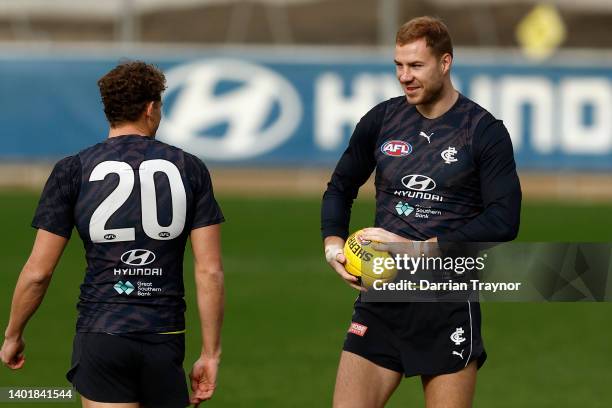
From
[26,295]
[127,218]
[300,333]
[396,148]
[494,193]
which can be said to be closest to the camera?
[127,218]

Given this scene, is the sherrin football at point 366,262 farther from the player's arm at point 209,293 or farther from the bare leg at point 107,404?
the bare leg at point 107,404

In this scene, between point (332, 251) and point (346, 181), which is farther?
point (346, 181)

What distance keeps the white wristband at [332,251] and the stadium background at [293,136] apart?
3310mm

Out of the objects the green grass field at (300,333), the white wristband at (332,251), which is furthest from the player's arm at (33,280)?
the green grass field at (300,333)

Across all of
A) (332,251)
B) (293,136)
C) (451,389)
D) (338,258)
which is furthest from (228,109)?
(451,389)

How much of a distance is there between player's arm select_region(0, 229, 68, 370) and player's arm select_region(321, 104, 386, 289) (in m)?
1.34

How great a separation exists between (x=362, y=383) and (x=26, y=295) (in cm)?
161

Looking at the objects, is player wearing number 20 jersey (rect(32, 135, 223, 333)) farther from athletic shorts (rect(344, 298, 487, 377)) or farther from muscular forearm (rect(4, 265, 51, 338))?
athletic shorts (rect(344, 298, 487, 377))

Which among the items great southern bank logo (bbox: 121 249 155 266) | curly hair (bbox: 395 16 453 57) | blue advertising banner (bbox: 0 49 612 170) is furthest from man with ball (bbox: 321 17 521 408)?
blue advertising banner (bbox: 0 49 612 170)

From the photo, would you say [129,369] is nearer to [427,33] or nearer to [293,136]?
[427,33]

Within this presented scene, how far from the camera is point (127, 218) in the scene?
5465 mm

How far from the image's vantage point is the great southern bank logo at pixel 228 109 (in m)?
23.4

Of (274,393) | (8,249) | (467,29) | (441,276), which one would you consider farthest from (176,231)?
(467,29)

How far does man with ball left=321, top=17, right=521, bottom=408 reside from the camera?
5895 mm
